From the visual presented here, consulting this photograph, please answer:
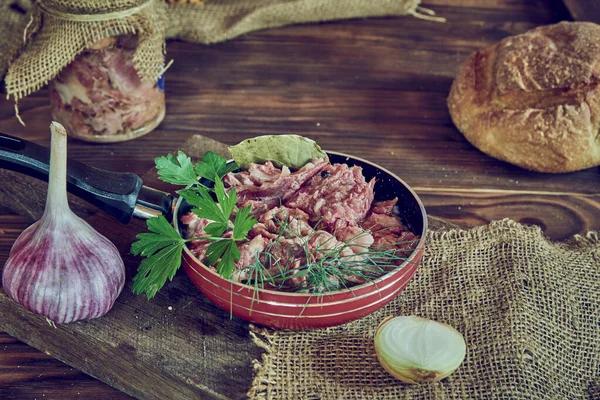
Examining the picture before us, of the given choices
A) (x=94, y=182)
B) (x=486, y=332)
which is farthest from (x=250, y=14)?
(x=486, y=332)

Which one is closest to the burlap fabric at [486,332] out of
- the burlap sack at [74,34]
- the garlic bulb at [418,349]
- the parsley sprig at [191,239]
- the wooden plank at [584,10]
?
the garlic bulb at [418,349]

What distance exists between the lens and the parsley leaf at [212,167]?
4.64 ft

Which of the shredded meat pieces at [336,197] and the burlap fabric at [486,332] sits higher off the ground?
the shredded meat pieces at [336,197]

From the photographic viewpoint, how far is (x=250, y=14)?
2584mm

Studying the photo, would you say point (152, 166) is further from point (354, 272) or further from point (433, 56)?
point (433, 56)

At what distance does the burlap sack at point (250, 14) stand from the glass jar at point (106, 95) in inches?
23.9

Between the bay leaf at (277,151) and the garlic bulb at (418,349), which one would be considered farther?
the bay leaf at (277,151)

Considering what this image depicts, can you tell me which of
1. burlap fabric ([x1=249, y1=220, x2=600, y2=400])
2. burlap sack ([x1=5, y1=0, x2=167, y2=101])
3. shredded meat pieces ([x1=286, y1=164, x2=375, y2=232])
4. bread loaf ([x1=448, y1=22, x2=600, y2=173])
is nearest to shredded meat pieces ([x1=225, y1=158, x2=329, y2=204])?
shredded meat pieces ([x1=286, y1=164, x2=375, y2=232])

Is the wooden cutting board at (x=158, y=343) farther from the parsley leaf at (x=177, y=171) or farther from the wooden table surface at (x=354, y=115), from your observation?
the parsley leaf at (x=177, y=171)

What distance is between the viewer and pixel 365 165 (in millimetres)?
1507

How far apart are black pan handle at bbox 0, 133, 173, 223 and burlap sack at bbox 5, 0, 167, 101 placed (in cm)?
48

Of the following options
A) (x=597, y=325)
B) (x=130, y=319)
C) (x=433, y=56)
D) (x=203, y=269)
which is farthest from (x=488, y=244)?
(x=433, y=56)

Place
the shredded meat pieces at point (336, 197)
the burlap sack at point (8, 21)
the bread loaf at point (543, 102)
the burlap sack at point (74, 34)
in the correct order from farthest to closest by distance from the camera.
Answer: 1. the burlap sack at point (8, 21)
2. the bread loaf at point (543, 102)
3. the burlap sack at point (74, 34)
4. the shredded meat pieces at point (336, 197)

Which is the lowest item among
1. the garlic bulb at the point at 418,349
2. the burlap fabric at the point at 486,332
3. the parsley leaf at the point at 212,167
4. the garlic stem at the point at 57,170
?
the burlap fabric at the point at 486,332
